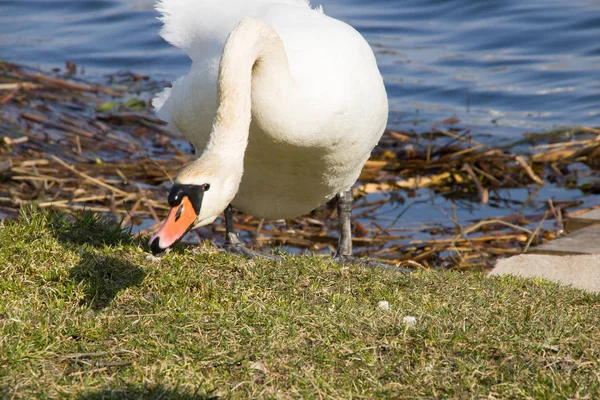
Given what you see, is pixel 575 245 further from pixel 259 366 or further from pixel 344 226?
pixel 259 366

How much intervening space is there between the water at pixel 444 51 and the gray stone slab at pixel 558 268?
3.14 meters

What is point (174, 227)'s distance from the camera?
3664mm

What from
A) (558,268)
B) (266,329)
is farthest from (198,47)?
(558,268)

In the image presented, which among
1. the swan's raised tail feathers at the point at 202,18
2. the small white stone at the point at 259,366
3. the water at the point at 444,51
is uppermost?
the swan's raised tail feathers at the point at 202,18

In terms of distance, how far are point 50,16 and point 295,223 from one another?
10153 mm

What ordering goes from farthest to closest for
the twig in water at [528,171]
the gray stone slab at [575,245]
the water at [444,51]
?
1. the water at [444,51]
2. the twig in water at [528,171]
3. the gray stone slab at [575,245]

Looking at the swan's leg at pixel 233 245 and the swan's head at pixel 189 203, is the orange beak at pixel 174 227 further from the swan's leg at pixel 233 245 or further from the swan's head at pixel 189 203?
the swan's leg at pixel 233 245

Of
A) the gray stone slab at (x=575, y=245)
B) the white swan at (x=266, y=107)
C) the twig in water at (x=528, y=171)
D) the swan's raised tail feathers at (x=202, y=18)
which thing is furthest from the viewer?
the twig in water at (x=528, y=171)

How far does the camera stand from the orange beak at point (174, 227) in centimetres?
365

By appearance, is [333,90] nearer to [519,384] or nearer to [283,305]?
[283,305]

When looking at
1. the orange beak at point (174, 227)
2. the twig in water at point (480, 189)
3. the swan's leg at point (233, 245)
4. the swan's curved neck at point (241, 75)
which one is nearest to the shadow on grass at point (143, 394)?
the orange beak at point (174, 227)

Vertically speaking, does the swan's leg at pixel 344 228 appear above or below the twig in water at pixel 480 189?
above

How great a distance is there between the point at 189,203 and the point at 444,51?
10.7 metres

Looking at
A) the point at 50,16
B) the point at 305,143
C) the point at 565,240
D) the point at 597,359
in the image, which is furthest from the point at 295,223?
the point at 50,16
